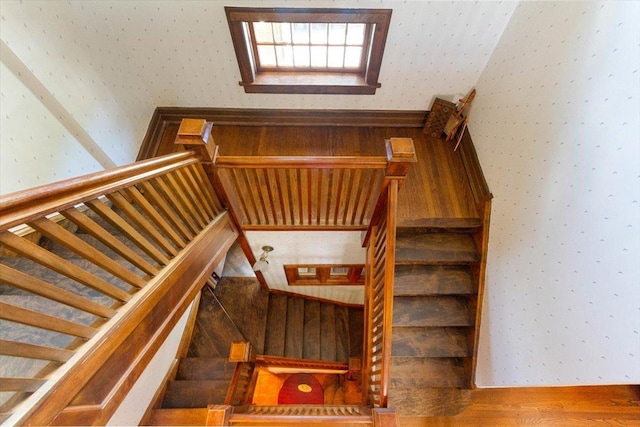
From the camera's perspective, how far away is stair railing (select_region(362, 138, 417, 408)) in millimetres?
1595

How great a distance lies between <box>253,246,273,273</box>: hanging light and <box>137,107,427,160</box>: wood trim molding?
1.38 m

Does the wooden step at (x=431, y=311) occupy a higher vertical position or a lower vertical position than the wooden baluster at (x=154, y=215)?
lower

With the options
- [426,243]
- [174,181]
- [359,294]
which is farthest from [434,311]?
[174,181]

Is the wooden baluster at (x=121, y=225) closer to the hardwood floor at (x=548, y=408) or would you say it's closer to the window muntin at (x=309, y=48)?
the window muntin at (x=309, y=48)

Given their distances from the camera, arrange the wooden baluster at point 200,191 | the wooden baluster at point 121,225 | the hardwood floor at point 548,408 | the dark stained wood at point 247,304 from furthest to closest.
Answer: the dark stained wood at point 247,304
the hardwood floor at point 548,408
the wooden baluster at point 200,191
the wooden baluster at point 121,225

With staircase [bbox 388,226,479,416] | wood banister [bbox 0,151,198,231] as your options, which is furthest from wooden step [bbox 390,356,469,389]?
wood banister [bbox 0,151,198,231]

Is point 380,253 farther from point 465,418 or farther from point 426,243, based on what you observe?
point 465,418

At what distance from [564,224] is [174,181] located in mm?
2149

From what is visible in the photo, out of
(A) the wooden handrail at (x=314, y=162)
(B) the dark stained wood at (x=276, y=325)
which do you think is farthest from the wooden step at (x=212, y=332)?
(A) the wooden handrail at (x=314, y=162)

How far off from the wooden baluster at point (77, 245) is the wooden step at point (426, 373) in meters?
2.01

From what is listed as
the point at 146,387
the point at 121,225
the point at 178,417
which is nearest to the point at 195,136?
the point at 121,225

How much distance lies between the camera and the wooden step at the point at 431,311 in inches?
86.9

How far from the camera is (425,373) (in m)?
2.22

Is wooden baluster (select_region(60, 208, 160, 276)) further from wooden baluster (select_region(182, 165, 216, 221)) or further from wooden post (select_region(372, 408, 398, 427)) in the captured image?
wooden post (select_region(372, 408, 398, 427))
